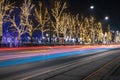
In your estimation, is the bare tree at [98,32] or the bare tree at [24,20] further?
the bare tree at [98,32]

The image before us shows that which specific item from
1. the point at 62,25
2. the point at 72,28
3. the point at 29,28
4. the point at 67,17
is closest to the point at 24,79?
the point at 29,28

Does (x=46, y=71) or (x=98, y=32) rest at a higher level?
(x=98, y=32)

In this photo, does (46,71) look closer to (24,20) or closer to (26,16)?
(26,16)

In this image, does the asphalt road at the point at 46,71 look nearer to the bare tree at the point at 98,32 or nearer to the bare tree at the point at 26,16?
the bare tree at the point at 26,16

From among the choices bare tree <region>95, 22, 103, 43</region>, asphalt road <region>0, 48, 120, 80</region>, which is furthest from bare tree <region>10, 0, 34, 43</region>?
bare tree <region>95, 22, 103, 43</region>

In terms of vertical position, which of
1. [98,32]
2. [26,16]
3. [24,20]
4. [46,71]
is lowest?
[46,71]

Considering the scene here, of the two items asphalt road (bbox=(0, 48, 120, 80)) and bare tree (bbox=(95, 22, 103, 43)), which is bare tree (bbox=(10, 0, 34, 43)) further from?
bare tree (bbox=(95, 22, 103, 43))

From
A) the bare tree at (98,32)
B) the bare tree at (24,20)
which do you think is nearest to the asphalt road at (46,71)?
the bare tree at (24,20)

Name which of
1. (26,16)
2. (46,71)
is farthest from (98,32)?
(46,71)

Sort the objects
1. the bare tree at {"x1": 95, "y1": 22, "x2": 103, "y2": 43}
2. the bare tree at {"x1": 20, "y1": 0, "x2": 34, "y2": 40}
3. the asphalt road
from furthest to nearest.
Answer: the bare tree at {"x1": 95, "y1": 22, "x2": 103, "y2": 43}, the bare tree at {"x1": 20, "y1": 0, "x2": 34, "y2": 40}, the asphalt road

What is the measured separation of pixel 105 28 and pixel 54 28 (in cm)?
8639

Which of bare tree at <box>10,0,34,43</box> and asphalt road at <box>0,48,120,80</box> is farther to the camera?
bare tree at <box>10,0,34,43</box>

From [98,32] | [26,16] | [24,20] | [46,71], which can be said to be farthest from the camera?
[98,32]

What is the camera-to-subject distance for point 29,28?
217 ft
